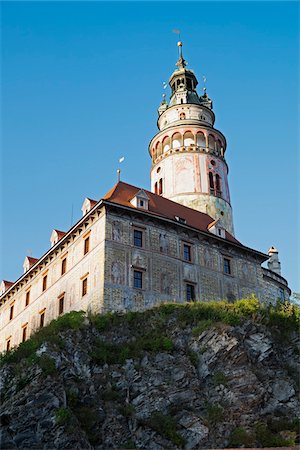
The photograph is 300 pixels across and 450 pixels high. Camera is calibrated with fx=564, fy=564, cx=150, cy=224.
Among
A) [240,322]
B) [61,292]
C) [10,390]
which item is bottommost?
[10,390]

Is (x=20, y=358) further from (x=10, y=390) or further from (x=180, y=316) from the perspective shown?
(x=180, y=316)

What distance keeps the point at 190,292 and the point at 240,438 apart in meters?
12.0

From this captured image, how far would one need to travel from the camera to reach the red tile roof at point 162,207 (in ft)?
113

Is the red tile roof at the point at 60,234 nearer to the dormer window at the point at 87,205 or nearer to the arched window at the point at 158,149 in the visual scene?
the dormer window at the point at 87,205

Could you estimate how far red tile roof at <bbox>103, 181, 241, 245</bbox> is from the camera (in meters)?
34.5

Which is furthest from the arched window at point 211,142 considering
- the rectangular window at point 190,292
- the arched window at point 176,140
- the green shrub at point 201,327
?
the green shrub at point 201,327

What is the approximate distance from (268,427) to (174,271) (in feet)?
38.6

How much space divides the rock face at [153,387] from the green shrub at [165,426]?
0.04m

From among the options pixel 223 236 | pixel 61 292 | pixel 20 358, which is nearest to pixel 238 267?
pixel 223 236

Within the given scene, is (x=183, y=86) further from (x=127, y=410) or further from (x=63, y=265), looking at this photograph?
(x=127, y=410)

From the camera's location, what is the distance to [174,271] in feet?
110

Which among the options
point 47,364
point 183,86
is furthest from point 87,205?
point 183,86

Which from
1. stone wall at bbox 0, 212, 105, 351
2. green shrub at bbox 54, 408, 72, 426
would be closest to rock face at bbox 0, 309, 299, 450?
green shrub at bbox 54, 408, 72, 426

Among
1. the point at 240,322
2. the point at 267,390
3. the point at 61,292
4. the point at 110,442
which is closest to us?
the point at 110,442
